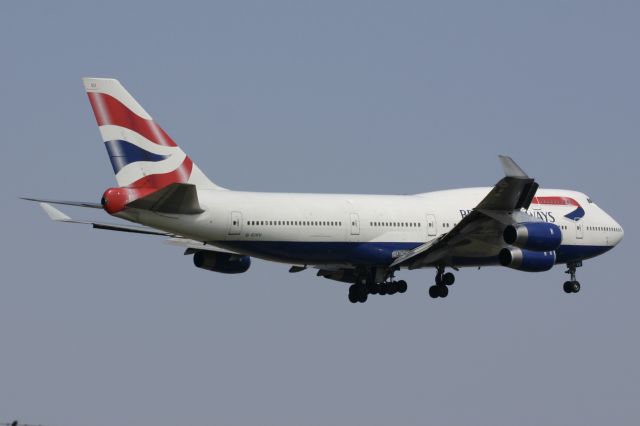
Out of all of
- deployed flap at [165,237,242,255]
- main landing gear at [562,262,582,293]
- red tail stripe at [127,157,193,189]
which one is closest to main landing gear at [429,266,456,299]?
main landing gear at [562,262,582,293]

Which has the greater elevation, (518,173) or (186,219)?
(518,173)

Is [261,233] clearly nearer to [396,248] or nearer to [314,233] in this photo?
[314,233]

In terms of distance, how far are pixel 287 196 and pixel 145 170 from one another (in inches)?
239

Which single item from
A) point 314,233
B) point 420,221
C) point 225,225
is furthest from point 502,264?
point 225,225

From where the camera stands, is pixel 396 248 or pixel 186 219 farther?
pixel 396 248

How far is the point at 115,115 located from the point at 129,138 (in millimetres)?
963

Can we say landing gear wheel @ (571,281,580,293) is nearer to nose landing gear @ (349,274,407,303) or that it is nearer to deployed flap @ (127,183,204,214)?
nose landing gear @ (349,274,407,303)

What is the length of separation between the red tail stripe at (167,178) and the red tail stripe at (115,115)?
1374mm

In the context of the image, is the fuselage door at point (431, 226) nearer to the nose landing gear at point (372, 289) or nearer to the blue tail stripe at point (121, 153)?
the nose landing gear at point (372, 289)

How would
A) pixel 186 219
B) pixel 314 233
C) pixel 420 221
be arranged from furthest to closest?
1. pixel 420 221
2. pixel 314 233
3. pixel 186 219

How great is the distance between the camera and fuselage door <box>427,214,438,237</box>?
5566cm

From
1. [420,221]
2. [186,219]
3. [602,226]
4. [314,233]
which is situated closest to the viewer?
[186,219]

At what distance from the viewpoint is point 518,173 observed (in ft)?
163

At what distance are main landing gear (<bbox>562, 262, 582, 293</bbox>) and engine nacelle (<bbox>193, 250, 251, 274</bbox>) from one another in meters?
14.5
